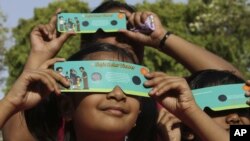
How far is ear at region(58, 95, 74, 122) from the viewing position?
11.5ft

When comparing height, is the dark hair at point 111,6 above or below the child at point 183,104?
above

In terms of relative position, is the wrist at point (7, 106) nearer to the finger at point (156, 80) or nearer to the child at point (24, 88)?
the child at point (24, 88)

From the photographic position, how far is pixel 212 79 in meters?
3.89

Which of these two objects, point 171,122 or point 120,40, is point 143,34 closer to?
point 120,40

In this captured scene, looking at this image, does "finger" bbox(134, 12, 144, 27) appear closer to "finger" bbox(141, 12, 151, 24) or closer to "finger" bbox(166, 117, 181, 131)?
"finger" bbox(141, 12, 151, 24)

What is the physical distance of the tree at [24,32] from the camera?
22094 mm

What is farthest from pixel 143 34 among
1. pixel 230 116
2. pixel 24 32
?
pixel 24 32

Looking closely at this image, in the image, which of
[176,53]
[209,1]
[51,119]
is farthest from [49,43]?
[209,1]

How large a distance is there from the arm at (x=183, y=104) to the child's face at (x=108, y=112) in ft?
0.45

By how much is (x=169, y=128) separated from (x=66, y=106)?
622 millimetres

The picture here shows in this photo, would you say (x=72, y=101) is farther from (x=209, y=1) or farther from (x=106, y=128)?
(x=209, y=1)

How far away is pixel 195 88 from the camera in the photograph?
3873 millimetres

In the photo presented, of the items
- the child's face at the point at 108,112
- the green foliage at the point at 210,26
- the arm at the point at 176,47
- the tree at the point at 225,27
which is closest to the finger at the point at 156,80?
the child's face at the point at 108,112

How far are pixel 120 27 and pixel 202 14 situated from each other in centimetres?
1994
